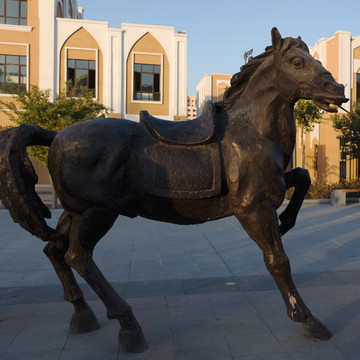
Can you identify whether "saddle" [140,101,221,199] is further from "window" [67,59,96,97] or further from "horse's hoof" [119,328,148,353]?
"window" [67,59,96,97]

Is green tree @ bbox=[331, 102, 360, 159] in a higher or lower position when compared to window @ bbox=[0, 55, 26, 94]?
lower

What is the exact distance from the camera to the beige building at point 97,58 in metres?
20.0

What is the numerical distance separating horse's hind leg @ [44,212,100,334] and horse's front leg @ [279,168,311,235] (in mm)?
1900

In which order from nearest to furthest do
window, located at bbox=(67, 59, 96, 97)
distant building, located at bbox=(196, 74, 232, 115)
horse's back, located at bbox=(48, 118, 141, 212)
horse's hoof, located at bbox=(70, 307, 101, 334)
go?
1. horse's back, located at bbox=(48, 118, 141, 212)
2. horse's hoof, located at bbox=(70, 307, 101, 334)
3. window, located at bbox=(67, 59, 96, 97)
4. distant building, located at bbox=(196, 74, 232, 115)

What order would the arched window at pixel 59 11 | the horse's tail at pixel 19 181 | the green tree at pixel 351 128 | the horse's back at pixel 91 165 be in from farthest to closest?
the arched window at pixel 59 11 < the green tree at pixel 351 128 < the horse's back at pixel 91 165 < the horse's tail at pixel 19 181

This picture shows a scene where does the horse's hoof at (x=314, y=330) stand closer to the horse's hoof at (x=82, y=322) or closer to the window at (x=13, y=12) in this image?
→ the horse's hoof at (x=82, y=322)

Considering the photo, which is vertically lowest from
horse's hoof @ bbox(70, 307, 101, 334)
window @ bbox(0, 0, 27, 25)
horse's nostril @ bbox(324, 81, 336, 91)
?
horse's hoof @ bbox(70, 307, 101, 334)

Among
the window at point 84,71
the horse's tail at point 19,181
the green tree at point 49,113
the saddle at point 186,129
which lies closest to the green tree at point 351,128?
the green tree at point 49,113

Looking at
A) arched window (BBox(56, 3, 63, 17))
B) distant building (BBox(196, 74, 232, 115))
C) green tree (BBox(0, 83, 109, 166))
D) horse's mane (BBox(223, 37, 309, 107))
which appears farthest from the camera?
distant building (BBox(196, 74, 232, 115))

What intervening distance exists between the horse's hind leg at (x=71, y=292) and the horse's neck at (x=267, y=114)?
173 cm

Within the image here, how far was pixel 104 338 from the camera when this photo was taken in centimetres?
287

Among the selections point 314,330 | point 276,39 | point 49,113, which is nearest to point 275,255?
point 314,330

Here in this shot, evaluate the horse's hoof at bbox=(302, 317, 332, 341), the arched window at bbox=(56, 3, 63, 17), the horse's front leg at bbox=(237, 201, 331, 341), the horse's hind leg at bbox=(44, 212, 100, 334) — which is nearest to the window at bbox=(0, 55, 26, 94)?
the arched window at bbox=(56, 3, 63, 17)

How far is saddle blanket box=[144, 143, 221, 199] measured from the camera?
261 centimetres
